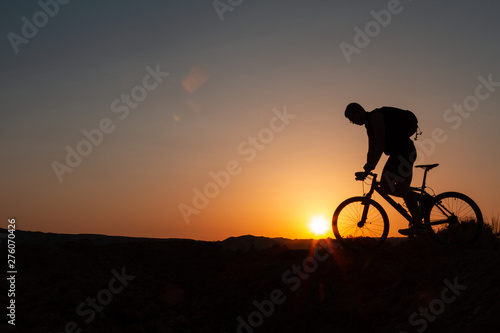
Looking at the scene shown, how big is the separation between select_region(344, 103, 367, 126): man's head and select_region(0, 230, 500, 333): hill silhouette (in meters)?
2.23

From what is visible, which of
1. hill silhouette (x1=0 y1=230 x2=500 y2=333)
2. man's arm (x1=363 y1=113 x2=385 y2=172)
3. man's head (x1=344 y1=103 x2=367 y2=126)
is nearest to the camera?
Answer: hill silhouette (x1=0 y1=230 x2=500 y2=333)

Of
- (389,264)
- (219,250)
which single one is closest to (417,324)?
(389,264)

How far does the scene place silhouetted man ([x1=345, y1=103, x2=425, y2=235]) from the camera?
7.42 metres

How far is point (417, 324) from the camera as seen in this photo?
17.9 feet

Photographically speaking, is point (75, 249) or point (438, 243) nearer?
point (438, 243)

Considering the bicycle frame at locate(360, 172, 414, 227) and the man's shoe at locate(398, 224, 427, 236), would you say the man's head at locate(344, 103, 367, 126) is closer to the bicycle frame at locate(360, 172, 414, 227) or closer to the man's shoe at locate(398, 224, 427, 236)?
the bicycle frame at locate(360, 172, 414, 227)

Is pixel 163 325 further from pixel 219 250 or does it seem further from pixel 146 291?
pixel 219 250

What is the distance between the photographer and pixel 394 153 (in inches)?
295

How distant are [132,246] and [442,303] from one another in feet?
21.0

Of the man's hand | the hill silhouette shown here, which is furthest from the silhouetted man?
the hill silhouette

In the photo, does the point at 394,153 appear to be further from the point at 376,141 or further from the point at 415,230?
the point at 415,230

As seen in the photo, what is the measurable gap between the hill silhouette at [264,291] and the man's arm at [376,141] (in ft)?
5.01

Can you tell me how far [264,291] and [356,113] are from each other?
3439 millimetres

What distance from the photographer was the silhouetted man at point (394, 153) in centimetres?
742
